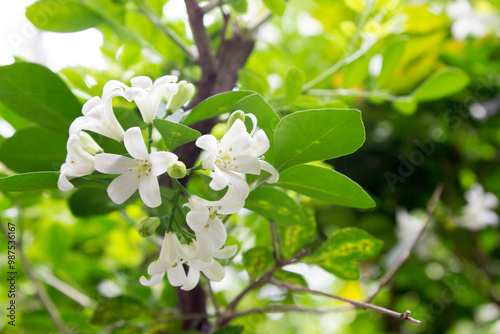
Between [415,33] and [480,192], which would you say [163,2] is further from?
[480,192]

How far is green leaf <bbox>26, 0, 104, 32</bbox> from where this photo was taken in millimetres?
628

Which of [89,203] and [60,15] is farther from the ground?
[60,15]

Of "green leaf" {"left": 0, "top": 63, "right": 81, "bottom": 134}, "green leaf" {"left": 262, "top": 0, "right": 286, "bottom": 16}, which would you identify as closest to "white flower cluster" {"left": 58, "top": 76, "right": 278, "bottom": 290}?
"green leaf" {"left": 0, "top": 63, "right": 81, "bottom": 134}

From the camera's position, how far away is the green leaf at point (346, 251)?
550 mm

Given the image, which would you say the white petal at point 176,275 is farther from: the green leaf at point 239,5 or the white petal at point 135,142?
the green leaf at point 239,5

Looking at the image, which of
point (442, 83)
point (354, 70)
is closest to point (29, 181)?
point (354, 70)

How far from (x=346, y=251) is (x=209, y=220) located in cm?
24

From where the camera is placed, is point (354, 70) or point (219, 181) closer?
point (219, 181)

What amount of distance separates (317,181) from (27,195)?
0.50 m

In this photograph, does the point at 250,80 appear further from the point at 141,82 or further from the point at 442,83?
the point at 442,83

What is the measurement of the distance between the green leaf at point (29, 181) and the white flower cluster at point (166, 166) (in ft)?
0.07

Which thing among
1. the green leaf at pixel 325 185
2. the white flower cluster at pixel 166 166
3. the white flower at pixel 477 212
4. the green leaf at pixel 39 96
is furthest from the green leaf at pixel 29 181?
the white flower at pixel 477 212

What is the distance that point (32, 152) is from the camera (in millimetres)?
517

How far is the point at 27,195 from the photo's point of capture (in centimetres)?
71
